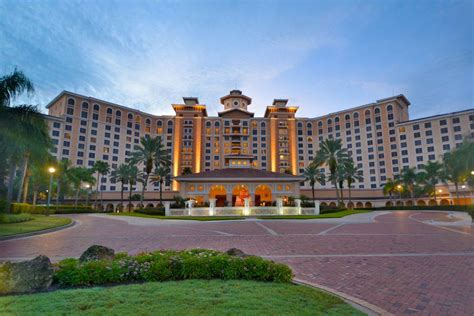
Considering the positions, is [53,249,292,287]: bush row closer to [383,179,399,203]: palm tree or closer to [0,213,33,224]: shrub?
[0,213,33,224]: shrub

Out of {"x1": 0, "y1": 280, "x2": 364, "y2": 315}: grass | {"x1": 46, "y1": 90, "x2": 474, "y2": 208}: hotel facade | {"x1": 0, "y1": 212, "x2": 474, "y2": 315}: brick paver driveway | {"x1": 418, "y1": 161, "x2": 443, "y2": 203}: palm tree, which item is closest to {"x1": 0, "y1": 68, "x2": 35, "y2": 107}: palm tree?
{"x1": 0, "y1": 212, "x2": 474, "y2": 315}: brick paver driveway

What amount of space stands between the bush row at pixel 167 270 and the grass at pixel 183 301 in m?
0.49

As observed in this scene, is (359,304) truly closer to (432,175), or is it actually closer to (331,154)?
(331,154)

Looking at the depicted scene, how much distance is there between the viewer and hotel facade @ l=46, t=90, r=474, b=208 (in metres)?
89.8

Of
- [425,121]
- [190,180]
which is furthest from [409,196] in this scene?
[190,180]

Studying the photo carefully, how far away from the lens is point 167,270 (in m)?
6.95

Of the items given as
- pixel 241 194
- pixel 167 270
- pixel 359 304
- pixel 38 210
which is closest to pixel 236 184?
pixel 241 194

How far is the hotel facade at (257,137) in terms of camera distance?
89812mm

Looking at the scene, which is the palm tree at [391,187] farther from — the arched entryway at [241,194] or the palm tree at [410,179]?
the arched entryway at [241,194]

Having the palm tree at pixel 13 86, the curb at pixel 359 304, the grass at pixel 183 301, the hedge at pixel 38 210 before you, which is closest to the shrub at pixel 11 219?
the hedge at pixel 38 210

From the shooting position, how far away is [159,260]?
7211 millimetres

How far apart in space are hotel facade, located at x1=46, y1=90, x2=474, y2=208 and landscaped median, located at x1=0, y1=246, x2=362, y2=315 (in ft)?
201

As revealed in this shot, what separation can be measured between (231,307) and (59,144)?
337ft

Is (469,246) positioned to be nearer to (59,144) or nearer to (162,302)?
(162,302)
